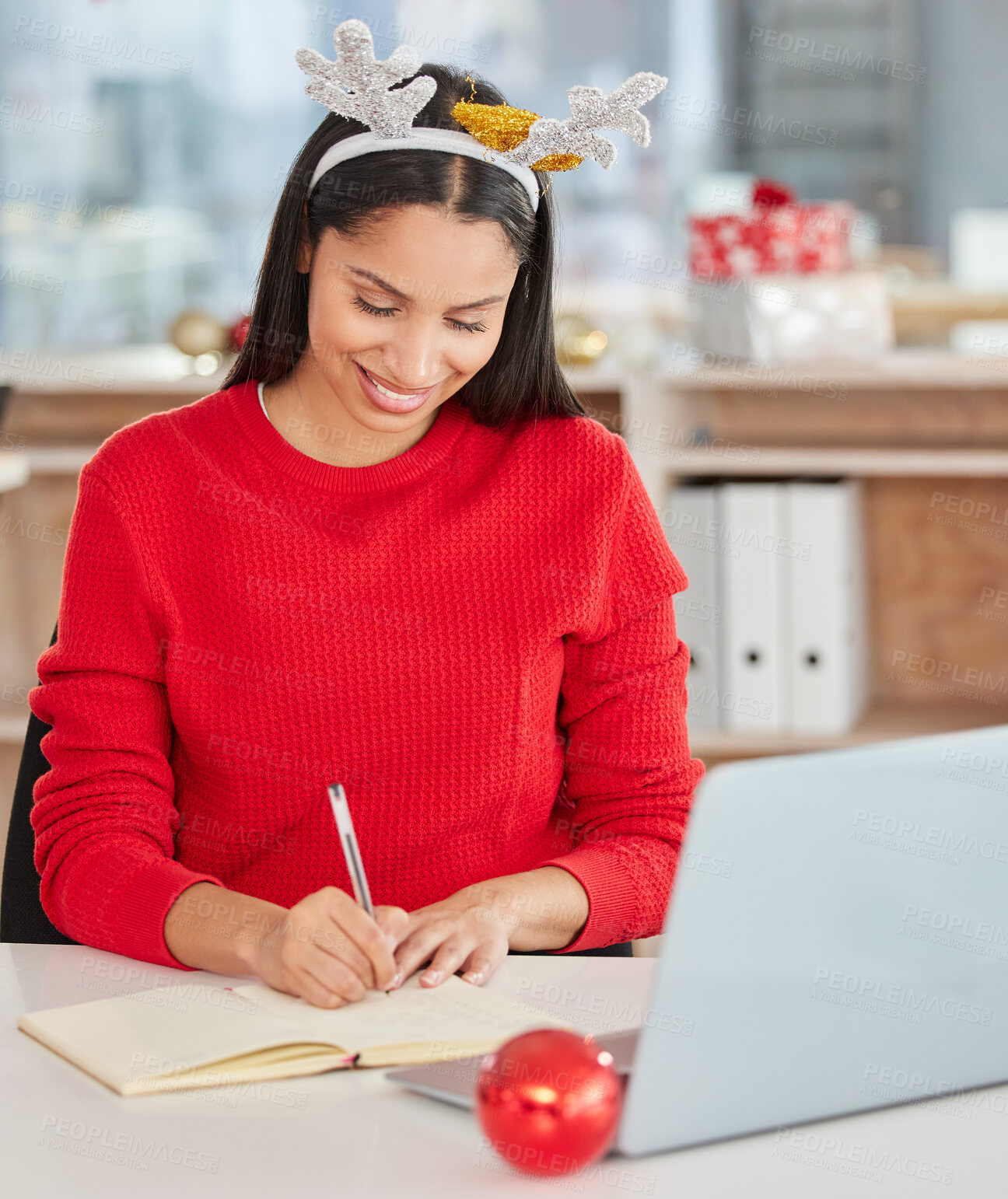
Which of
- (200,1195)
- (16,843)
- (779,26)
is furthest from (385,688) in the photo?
(779,26)

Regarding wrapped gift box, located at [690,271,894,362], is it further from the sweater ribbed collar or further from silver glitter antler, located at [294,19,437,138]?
silver glitter antler, located at [294,19,437,138]

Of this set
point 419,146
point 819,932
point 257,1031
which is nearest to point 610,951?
point 257,1031

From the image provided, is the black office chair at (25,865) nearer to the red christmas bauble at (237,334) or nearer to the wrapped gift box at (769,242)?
the red christmas bauble at (237,334)

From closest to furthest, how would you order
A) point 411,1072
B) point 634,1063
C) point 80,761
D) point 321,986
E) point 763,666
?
point 634,1063 → point 411,1072 → point 321,986 → point 80,761 → point 763,666

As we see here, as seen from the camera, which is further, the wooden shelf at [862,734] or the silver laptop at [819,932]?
the wooden shelf at [862,734]

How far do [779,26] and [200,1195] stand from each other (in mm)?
4631

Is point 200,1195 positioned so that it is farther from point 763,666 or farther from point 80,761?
point 763,666

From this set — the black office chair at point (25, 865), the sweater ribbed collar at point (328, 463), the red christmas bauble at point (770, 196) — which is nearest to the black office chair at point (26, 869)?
the black office chair at point (25, 865)

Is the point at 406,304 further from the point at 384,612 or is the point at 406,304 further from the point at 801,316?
the point at 801,316

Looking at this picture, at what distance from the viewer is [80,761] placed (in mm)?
1135

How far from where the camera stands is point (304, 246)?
3.92 feet

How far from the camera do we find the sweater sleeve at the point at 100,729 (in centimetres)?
109

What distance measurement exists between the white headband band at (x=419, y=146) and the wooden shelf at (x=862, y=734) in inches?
57.4

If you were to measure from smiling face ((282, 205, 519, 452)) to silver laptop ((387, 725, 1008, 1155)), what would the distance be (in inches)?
20.8
